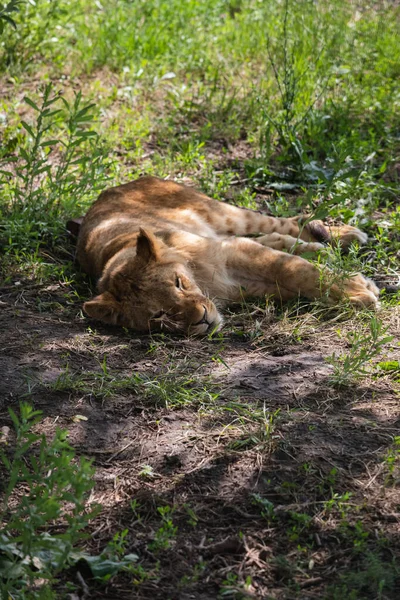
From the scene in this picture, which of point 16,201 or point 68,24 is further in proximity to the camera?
point 68,24

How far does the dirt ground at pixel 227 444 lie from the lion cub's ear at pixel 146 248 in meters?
0.52

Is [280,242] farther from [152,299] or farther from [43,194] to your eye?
[43,194]

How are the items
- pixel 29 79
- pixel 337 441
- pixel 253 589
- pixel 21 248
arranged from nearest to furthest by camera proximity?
pixel 253 589, pixel 337 441, pixel 21 248, pixel 29 79

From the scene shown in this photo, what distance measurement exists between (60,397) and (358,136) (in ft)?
14.2

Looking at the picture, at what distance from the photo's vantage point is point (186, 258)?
18.4ft

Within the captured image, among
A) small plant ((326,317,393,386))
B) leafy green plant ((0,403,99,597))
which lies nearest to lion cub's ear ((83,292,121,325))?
small plant ((326,317,393,386))

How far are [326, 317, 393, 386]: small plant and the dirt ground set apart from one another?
6 centimetres

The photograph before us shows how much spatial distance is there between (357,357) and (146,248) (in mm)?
1575

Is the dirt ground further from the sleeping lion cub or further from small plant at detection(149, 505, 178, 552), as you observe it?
the sleeping lion cub

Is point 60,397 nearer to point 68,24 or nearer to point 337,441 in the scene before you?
point 337,441

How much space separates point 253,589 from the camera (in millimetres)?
3035

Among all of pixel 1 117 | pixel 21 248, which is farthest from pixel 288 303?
pixel 1 117

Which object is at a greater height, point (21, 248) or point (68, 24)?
point (68, 24)

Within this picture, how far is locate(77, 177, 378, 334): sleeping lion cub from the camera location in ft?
16.9
